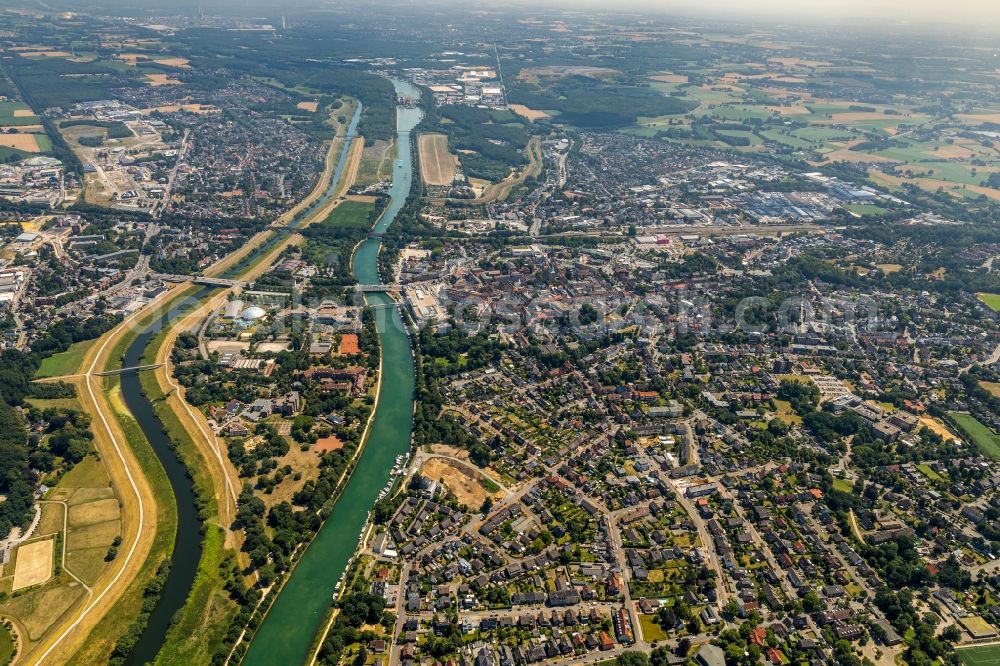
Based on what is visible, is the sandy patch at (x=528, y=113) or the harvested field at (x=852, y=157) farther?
the sandy patch at (x=528, y=113)

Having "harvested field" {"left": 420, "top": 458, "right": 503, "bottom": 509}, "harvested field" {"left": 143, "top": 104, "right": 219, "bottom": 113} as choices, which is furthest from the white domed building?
"harvested field" {"left": 143, "top": 104, "right": 219, "bottom": 113}

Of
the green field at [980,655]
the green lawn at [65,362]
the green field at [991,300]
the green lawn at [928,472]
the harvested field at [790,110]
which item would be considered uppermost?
the harvested field at [790,110]

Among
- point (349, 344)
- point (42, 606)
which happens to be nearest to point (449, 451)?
point (349, 344)

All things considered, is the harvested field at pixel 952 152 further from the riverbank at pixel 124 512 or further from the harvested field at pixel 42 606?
the harvested field at pixel 42 606

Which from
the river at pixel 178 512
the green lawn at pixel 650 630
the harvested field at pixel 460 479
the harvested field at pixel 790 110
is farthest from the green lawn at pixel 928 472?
the harvested field at pixel 790 110

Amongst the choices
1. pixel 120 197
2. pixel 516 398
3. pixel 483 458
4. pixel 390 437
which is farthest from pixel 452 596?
pixel 120 197

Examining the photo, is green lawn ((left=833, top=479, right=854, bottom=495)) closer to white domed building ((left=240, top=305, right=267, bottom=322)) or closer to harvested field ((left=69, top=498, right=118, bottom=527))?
harvested field ((left=69, top=498, right=118, bottom=527))

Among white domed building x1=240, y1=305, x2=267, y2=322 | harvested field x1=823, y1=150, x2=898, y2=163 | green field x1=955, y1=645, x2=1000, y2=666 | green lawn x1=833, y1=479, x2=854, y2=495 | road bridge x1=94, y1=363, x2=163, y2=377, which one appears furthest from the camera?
harvested field x1=823, y1=150, x2=898, y2=163

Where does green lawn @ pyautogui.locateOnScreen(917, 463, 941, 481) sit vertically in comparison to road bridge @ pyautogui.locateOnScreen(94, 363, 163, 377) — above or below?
below
